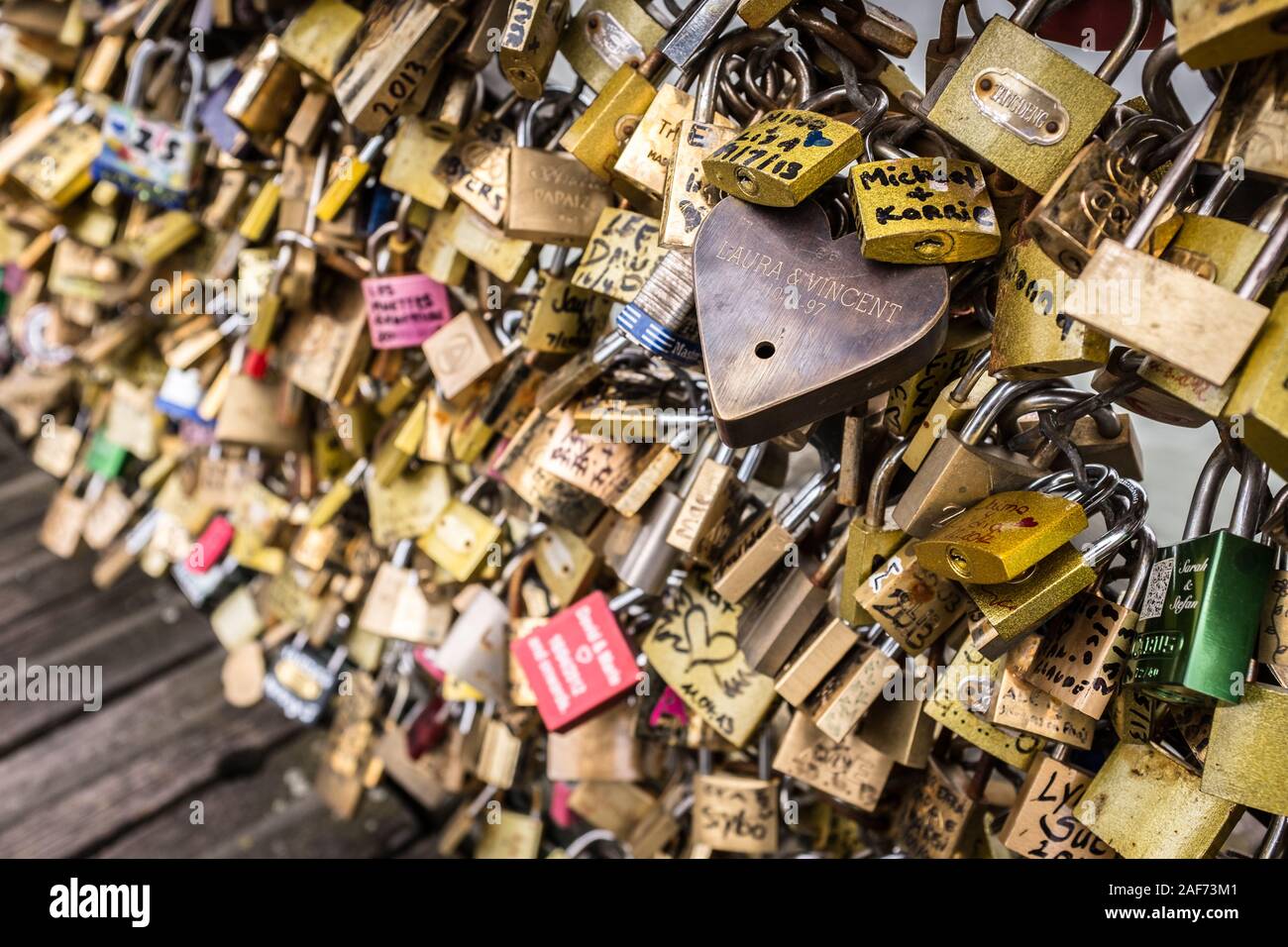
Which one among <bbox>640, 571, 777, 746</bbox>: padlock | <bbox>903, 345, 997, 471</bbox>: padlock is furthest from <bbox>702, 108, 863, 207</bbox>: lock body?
<bbox>640, 571, 777, 746</bbox>: padlock

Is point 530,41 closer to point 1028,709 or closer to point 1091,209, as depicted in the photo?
point 1091,209

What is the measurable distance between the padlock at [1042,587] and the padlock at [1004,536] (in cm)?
2

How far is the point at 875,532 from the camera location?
1.09 meters

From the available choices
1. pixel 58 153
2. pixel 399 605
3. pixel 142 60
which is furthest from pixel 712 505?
pixel 58 153

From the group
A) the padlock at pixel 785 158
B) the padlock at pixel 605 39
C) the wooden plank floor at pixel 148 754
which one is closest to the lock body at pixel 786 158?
the padlock at pixel 785 158

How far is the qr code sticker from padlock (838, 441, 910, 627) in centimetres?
24

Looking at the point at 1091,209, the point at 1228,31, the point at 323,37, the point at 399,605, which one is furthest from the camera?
the point at 399,605

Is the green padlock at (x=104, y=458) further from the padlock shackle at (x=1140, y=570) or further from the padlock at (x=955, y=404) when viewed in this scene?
the padlock shackle at (x=1140, y=570)

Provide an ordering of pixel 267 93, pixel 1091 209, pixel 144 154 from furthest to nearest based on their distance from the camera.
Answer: pixel 144 154, pixel 267 93, pixel 1091 209

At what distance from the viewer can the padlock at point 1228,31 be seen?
0.66 meters

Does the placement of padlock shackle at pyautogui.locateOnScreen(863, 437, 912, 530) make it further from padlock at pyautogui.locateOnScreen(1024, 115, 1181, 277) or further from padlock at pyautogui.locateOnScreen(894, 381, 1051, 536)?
padlock at pyautogui.locateOnScreen(1024, 115, 1181, 277)

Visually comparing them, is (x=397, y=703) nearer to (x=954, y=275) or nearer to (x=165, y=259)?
(x=165, y=259)

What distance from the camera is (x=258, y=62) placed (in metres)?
1.65

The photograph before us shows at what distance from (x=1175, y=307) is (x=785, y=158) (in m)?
0.32
